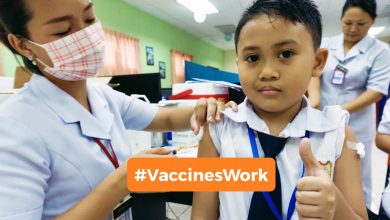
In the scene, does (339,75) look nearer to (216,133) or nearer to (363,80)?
(363,80)

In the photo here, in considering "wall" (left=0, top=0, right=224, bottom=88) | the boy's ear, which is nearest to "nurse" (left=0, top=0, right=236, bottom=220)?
the boy's ear

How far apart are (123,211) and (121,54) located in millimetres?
4555

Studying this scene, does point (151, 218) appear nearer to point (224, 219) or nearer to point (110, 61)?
point (224, 219)

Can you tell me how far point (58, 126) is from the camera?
664 millimetres

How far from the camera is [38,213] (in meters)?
0.56

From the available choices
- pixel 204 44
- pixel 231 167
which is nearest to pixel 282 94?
pixel 231 167

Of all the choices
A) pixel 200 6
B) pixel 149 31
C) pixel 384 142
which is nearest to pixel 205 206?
pixel 384 142

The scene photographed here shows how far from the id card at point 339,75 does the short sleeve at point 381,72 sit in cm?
15

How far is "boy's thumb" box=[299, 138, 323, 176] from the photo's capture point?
48cm

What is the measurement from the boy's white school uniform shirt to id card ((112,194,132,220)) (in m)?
0.30

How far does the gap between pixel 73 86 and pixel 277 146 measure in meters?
0.64

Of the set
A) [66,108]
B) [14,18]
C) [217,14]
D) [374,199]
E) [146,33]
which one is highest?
[217,14]

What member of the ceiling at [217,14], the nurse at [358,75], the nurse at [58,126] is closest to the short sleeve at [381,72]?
the nurse at [358,75]

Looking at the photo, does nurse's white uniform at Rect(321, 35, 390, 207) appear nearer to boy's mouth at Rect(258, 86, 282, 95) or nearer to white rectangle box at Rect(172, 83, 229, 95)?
white rectangle box at Rect(172, 83, 229, 95)
